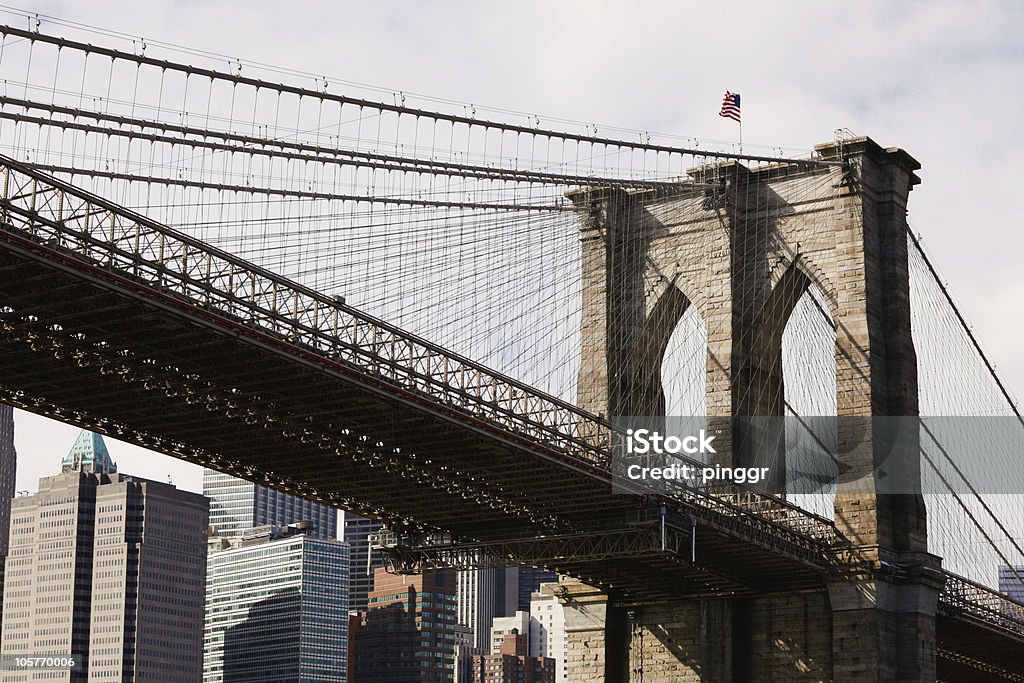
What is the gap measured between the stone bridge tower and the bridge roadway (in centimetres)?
138

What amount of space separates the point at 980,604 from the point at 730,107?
2264 cm

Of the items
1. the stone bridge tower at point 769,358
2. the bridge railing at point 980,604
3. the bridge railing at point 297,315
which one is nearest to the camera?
the bridge railing at point 297,315

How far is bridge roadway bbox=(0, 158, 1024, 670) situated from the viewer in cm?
3825

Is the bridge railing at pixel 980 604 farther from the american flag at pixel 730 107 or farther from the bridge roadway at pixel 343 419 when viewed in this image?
the american flag at pixel 730 107

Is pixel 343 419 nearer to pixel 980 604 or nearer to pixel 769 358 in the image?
pixel 769 358

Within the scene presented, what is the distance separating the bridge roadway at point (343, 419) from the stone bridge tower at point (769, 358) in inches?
54.4

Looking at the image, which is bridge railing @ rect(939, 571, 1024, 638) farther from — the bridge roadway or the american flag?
the american flag

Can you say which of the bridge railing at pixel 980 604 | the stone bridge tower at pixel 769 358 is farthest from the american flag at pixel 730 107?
the bridge railing at pixel 980 604

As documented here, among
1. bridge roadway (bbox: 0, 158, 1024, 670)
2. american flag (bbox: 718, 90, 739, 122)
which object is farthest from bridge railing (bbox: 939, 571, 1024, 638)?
american flag (bbox: 718, 90, 739, 122)

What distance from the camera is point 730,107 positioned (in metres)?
63.5

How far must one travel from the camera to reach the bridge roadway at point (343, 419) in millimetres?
38250

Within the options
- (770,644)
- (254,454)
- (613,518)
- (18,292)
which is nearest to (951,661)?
(770,644)

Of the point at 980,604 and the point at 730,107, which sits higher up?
the point at 730,107

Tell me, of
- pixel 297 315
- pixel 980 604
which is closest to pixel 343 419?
pixel 297 315
